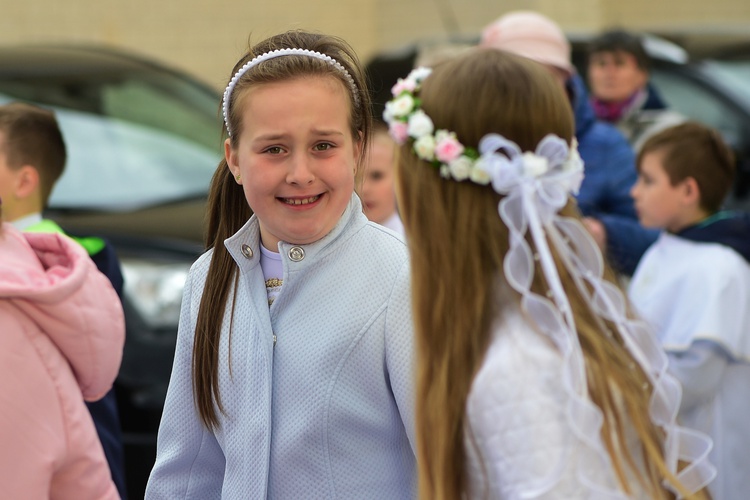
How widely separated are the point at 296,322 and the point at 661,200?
216 cm

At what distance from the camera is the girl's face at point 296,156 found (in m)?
2.37

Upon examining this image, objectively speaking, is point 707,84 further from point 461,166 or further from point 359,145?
point 461,166

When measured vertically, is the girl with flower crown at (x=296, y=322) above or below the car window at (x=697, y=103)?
above

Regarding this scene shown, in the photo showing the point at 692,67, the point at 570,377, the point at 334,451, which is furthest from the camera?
the point at 692,67

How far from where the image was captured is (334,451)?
7.52 feet

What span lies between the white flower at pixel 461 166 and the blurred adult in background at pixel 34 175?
1754mm

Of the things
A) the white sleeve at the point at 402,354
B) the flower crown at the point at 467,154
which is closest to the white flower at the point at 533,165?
the flower crown at the point at 467,154

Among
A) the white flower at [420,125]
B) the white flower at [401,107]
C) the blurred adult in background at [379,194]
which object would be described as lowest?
the blurred adult in background at [379,194]

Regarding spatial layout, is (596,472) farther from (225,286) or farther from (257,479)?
(225,286)

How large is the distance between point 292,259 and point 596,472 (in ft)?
2.71

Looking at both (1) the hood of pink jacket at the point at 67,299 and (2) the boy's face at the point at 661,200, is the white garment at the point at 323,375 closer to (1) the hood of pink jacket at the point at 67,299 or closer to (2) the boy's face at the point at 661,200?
(1) the hood of pink jacket at the point at 67,299

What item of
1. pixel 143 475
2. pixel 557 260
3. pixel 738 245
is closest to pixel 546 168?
pixel 557 260

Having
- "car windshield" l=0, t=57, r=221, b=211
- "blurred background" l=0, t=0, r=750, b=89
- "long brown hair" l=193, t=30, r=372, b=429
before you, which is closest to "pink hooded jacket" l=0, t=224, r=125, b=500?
"long brown hair" l=193, t=30, r=372, b=429

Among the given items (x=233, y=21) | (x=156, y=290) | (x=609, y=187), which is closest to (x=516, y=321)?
(x=609, y=187)
